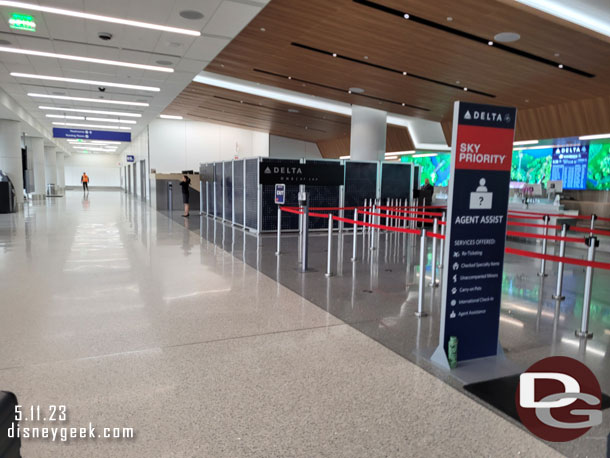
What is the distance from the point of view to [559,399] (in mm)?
2867

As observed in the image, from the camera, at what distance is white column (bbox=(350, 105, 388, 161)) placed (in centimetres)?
1723

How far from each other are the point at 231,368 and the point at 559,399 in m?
2.32

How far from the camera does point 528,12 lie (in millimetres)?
7785

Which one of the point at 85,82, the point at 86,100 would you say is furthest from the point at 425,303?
the point at 86,100

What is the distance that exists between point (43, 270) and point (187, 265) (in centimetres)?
214

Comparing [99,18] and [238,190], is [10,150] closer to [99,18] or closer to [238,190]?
[238,190]

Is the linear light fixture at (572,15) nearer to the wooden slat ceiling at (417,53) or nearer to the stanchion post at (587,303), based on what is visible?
the wooden slat ceiling at (417,53)

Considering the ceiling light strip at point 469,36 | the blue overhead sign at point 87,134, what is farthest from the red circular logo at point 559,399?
the blue overhead sign at point 87,134

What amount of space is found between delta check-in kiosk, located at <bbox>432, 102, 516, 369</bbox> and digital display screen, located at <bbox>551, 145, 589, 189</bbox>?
18.6m

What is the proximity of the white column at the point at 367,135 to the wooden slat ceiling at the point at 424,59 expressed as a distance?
0.64 metres

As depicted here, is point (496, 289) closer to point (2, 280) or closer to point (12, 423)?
point (12, 423)

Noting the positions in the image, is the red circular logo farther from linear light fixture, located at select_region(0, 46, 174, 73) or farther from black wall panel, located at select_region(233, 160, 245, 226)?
linear light fixture, located at select_region(0, 46, 174, 73)

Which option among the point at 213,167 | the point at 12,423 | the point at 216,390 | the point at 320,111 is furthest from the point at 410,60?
the point at 12,423

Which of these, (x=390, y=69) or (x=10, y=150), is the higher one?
(x=390, y=69)
